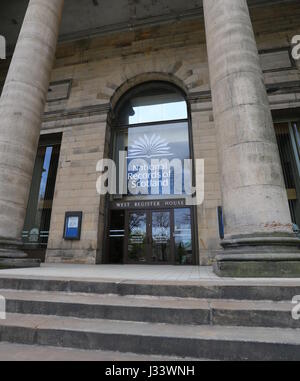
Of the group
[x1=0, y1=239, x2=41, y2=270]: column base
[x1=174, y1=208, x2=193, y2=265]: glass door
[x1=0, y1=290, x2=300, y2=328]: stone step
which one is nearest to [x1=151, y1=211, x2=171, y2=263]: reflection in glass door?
[x1=174, y1=208, x2=193, y2=265]: glass door

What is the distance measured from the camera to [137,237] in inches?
405

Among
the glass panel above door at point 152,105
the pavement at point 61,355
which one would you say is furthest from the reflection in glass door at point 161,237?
the pavement at point 61,355

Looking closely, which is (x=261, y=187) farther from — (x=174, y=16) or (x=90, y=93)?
(x=174, y=16)

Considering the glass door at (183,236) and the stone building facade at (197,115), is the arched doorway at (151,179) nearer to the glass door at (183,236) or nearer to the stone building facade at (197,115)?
the glass door at (183,236)

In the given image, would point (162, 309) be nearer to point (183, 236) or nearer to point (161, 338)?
point (161, 338)

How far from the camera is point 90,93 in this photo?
12.3 meters

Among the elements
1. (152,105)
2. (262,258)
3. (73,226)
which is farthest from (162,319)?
(152,105)

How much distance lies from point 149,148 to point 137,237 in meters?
4.15

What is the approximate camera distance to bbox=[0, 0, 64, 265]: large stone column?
616 cm

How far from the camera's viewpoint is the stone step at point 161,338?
2.16 m

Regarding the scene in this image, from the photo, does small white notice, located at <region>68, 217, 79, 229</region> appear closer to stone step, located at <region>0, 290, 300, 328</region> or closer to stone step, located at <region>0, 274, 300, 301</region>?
stone step, located at <region>0, 274, 300, 301</region>

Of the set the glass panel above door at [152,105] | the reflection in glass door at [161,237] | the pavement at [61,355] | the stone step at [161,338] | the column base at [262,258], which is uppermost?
the glass panel above door at [152,105]

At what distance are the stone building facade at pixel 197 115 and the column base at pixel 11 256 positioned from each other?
67 mm
